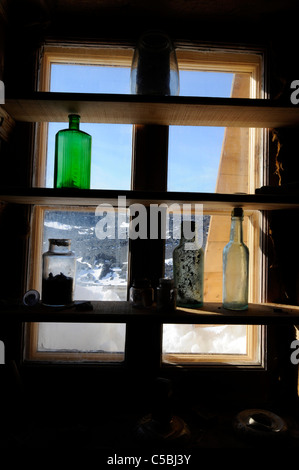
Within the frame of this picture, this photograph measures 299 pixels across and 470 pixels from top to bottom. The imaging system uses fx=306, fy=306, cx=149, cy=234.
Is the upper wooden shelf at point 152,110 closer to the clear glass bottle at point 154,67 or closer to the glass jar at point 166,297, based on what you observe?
the clear glass bottle at point 154,67

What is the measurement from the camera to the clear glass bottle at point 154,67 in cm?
114

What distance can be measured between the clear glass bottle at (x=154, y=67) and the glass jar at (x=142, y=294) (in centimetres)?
71

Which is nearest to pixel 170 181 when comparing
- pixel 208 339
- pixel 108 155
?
pixel 108 155

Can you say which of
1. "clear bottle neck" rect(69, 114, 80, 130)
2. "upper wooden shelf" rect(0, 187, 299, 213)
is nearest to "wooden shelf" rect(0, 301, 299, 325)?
"upper wooden shelf" rect(0, 187, 299, 213)

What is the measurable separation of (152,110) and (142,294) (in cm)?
68

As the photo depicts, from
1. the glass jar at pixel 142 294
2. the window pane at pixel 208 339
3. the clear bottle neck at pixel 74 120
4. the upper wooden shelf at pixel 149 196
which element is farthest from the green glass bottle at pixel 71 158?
the window pane at pixel 208 339

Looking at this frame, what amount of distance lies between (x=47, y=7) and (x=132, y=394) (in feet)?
5.22

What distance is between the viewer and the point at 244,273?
1224 millimetres

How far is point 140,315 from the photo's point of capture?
102 centimetres

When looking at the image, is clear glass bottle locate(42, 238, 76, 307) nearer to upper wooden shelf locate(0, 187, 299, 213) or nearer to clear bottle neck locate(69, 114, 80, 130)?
upper wooden shelf locate(0, 187, 299, 213)

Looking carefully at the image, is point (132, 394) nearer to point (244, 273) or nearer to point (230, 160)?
point (244, 273)

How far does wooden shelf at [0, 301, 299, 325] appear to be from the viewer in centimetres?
100

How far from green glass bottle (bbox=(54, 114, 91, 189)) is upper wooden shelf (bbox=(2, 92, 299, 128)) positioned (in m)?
0.08

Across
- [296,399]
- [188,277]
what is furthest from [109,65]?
[296,399]
